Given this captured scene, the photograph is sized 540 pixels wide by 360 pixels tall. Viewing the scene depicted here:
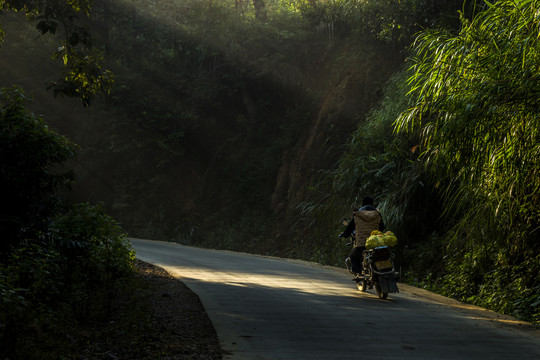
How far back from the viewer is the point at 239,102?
36.7 m

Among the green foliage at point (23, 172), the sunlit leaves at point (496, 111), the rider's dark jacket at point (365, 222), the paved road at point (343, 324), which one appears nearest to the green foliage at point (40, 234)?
the green foliage at point (23, 172)

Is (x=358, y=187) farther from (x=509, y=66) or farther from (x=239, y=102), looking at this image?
(x=239, y=102)

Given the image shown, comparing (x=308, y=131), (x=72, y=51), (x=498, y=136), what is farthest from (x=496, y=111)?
(x=308, y=131)

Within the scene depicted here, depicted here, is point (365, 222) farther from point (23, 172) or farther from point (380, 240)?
point (23, 172)

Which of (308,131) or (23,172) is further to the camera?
(308,131)

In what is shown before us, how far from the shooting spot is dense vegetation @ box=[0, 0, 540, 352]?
35.4 ft

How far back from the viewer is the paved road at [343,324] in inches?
287

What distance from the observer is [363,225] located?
12.4m

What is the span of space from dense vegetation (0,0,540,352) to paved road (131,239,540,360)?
178 cm

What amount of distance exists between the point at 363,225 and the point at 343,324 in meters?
3.79

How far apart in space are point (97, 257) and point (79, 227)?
816 mm

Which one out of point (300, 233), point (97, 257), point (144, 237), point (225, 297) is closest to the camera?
point (225, 297)

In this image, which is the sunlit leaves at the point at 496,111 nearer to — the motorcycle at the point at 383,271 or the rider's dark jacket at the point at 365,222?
the rider's dark jacket at the point at 365,222

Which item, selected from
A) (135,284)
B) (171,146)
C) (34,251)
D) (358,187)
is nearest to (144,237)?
(171,146)
